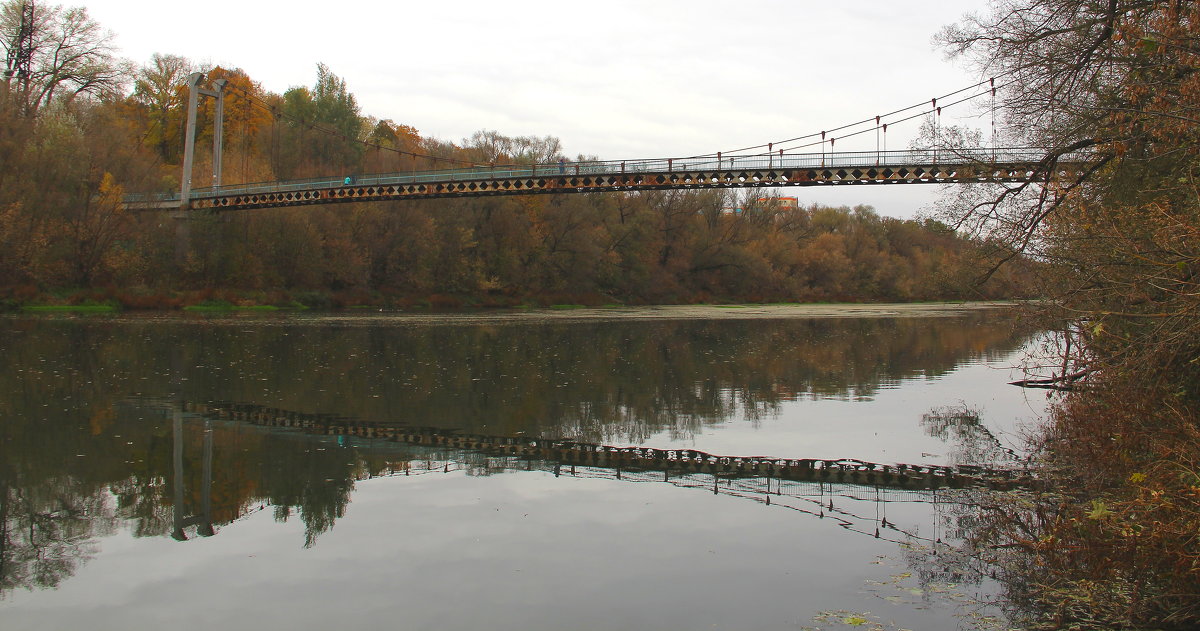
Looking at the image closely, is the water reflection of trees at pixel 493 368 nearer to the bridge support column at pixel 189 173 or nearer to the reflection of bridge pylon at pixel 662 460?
the reflection of bridge pylon at pixel 662 460

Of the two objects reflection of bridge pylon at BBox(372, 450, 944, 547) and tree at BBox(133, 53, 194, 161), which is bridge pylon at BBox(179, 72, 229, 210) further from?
reflection of bridge pylon at BBox(372, 450, 944, 547)

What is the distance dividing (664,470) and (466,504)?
10.4 feet

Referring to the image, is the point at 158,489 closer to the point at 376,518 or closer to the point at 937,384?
the point at 376,518

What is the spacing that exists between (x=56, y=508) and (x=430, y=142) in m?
65.8

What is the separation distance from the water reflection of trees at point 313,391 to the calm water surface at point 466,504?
7 cm

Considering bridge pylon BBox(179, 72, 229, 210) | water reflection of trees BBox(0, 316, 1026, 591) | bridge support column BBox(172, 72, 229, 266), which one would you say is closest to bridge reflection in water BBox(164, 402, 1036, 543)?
water reflection of trees BBox(0, 316, 1026, 591)

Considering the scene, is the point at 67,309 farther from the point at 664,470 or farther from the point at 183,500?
the point at 664,470

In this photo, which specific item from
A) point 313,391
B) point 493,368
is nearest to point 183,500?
point 313,391

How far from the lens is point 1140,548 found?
653cm

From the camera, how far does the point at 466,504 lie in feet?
34.8

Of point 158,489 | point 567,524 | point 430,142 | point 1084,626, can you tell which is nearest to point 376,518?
point 567,524

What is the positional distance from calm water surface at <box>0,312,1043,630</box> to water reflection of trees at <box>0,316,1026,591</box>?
7 centimetres

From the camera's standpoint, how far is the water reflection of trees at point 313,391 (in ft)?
33.8

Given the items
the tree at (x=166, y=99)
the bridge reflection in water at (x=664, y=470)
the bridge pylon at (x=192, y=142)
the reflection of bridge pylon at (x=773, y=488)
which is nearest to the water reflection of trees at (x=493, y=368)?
the bridge reflection in water at (x=664, y=470)
